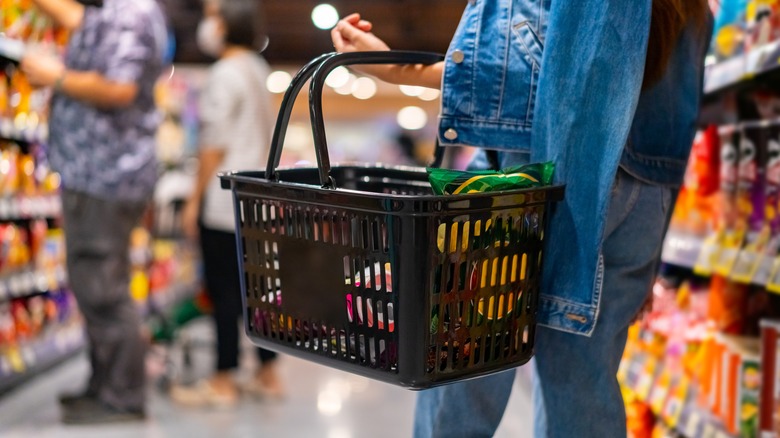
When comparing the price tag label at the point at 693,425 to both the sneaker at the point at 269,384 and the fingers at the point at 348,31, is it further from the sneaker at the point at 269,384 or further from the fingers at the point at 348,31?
the sneaker at the point at 269,384

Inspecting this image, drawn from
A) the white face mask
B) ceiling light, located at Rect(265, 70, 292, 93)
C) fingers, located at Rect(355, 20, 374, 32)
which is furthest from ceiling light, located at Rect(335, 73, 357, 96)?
fingers, located at Rect(355, 20, 374, 32)

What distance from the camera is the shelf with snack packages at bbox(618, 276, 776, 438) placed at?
2.07 metres

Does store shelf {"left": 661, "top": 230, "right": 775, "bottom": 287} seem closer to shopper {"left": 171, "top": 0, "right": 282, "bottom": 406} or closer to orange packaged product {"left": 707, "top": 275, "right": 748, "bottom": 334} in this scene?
orange packaged product {"left": 707, "top": 275, "right": 748, "bottom": 334}

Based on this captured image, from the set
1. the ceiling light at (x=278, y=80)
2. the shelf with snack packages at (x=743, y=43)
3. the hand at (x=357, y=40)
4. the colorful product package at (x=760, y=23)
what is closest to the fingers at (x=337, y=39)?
the hand at (x=357, y=40)

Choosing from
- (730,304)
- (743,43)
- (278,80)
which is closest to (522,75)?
(743,43)

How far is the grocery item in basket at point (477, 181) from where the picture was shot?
3.89 ft

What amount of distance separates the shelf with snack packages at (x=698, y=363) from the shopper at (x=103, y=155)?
1798 millimetres

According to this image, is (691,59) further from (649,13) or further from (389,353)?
(389,353)

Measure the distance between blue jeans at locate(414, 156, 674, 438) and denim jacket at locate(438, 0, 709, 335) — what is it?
3.2 inches

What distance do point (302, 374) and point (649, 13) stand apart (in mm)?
3243

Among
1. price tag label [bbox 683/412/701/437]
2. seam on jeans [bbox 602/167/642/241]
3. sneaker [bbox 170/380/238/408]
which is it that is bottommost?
sneaker [bbox 170/380/238/408]

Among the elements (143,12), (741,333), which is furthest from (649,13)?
(143,12)

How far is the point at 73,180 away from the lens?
10.3ft

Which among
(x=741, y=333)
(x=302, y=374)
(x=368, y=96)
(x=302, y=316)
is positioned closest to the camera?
(x=302, y=316)
